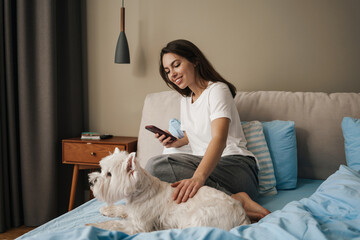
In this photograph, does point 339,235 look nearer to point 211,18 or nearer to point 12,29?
point 211,18

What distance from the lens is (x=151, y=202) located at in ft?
4.16

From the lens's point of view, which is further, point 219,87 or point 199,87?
point 199,87

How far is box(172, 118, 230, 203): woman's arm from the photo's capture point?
4.16 feet

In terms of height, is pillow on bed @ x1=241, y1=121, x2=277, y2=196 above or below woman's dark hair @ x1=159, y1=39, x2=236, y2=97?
below

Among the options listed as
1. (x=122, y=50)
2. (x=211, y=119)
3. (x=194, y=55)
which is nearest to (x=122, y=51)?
(x=122, y=50)

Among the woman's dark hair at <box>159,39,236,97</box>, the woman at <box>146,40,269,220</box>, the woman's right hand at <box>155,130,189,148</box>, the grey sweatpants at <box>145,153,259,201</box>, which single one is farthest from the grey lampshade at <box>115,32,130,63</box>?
the grey sweatpants at <box>145,153,259,201</box>

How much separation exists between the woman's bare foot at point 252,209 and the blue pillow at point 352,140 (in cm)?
73

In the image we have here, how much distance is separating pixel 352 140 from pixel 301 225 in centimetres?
117

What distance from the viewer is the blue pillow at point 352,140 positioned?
188 centimetres

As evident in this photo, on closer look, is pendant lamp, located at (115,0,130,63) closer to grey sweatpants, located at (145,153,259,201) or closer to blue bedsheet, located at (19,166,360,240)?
grey sweatpants, located at (145,153,259,201)

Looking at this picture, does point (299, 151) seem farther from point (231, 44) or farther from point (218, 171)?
point (231, 44)

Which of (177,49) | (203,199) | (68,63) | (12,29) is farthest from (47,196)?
(203,199)

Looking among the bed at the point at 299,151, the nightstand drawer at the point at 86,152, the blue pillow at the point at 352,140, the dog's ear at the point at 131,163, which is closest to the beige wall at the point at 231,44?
the bed at the point at 299,151

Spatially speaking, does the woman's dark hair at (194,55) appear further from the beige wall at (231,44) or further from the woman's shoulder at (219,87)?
the beige wall at (231,44)
